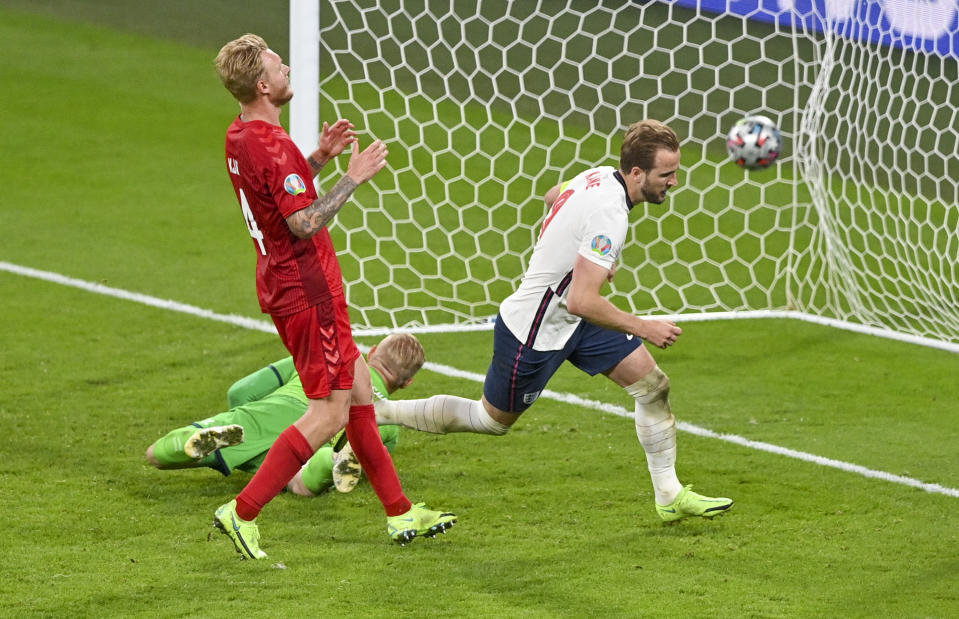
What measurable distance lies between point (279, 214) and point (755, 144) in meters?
2.95

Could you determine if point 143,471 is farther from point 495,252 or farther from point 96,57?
point 96,57

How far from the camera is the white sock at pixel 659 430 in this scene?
16.8 feet

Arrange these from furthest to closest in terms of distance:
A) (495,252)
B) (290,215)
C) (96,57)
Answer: (96,57), (495,252), (290,215)

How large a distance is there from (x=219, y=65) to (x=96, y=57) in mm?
10763

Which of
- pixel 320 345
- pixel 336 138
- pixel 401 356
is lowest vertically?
pixel 401 356

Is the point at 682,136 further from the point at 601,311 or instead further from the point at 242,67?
the point at 242,67

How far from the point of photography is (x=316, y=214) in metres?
4.40

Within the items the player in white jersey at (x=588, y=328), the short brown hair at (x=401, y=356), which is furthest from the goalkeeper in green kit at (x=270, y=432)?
the player in white jersey at (x=588, y=328)

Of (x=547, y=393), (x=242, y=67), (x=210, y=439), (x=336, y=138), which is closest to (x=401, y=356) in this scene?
(x=210, y=439)

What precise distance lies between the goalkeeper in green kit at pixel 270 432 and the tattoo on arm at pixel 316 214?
1.02 metres

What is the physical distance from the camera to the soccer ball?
666 cm

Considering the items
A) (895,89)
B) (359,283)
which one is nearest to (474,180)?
(359,283)

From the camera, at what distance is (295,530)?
507cm

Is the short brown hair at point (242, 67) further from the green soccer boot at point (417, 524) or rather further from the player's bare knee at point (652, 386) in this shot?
the player's bare knee at point (652, 386)
